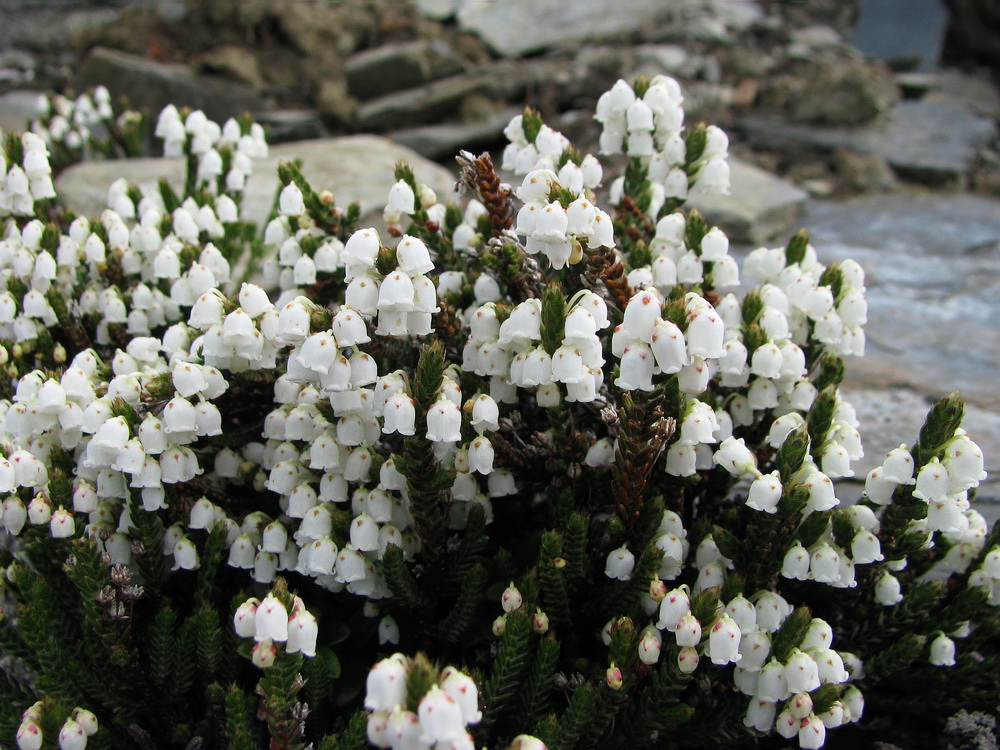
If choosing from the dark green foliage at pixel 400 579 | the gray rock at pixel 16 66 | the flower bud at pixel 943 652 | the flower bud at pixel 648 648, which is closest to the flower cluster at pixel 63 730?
the dark green foliage at pixel 400 579

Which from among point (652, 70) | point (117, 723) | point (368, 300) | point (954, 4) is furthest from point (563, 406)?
point (954, 4)

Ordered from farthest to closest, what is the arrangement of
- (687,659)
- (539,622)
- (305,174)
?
(305,174) < (539,622) < (687,659)

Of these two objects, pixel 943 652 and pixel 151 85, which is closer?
pixel 943 652

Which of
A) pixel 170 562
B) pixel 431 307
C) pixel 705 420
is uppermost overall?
pixel 431 307

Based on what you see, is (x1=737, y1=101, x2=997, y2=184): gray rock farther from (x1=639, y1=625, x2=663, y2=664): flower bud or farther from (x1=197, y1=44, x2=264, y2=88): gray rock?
(x1=639, y1=625, x2=663, y2=664): flower bud

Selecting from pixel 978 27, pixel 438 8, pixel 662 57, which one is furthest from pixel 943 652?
pixel 978 27

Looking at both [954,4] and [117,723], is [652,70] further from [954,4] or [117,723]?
[117,723]

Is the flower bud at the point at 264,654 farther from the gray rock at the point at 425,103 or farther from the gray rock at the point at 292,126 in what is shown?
the gray rock at the point at 425,103

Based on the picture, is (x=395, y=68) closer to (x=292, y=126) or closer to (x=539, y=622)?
(x=292, y=126)
